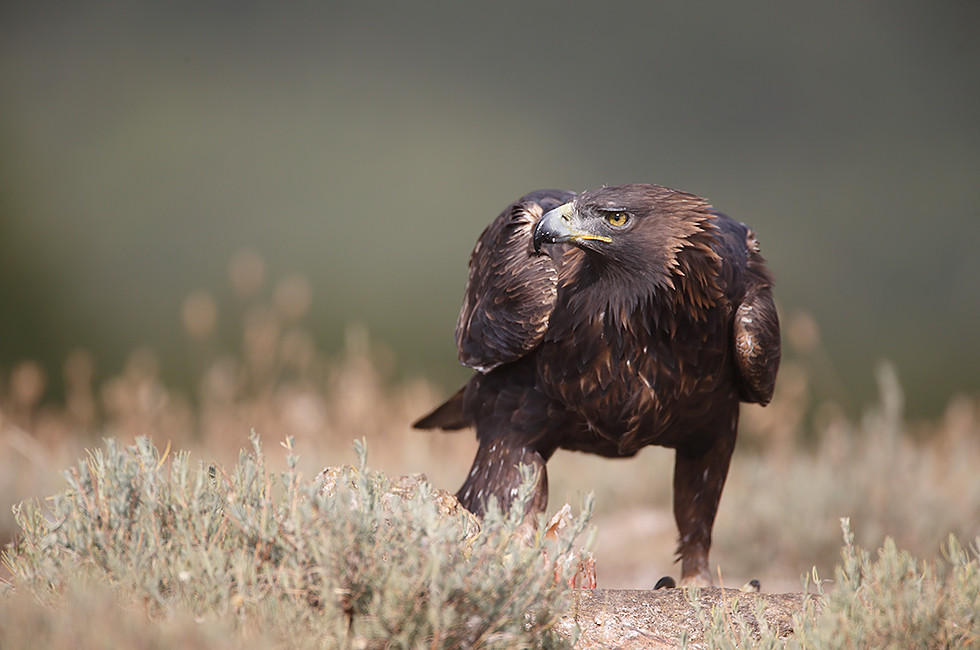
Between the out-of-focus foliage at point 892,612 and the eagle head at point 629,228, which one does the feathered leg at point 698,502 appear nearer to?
the eagle head at point 629,228

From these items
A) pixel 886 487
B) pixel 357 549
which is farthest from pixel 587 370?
pixel 886 487

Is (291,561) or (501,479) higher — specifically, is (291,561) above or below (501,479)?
above

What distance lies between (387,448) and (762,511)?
2.39m

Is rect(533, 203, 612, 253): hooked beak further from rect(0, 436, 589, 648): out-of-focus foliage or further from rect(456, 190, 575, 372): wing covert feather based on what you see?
rect(0, 436, 589, 648): out-of-focus foliage

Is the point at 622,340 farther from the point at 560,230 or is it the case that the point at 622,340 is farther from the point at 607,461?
the point at 607,461

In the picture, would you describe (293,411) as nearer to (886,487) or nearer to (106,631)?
(886,487)

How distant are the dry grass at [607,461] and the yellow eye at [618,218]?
2.32 metres

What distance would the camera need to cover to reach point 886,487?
16.7 ft

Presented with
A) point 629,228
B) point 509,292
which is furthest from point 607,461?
point 629,228

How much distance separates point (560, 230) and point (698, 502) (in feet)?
4.24

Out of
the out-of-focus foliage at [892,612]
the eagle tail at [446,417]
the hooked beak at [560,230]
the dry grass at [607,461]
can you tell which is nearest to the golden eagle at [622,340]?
the hooked beak at [560,230]

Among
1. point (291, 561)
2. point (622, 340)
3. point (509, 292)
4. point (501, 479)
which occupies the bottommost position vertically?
point (501, 479)

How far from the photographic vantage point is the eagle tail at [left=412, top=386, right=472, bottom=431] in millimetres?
4055

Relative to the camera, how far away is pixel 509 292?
3.31 metres
